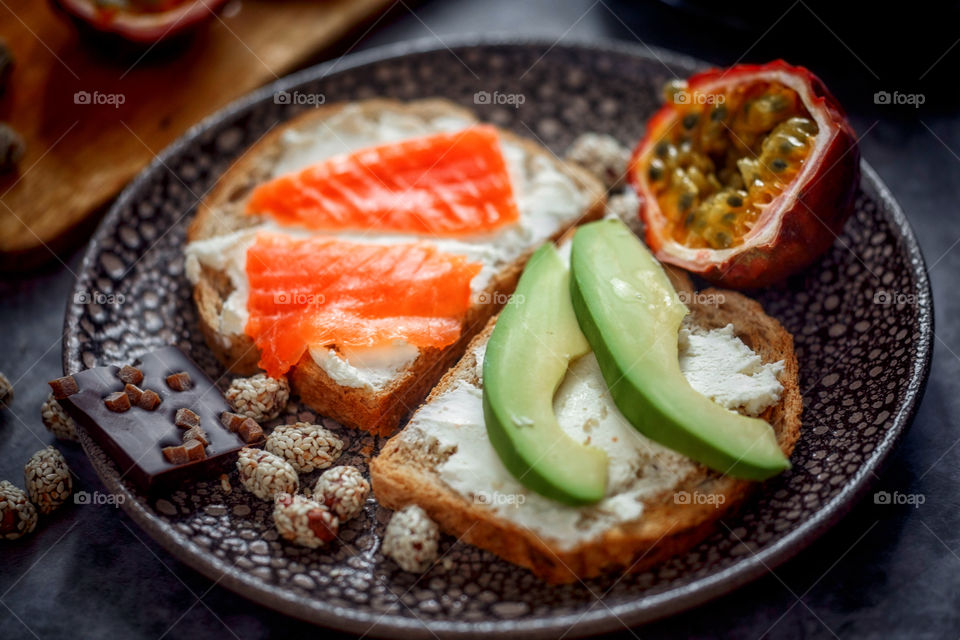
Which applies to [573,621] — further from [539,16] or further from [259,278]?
[539,16]

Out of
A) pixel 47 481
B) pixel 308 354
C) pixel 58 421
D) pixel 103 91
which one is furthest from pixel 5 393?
pixel 103 91

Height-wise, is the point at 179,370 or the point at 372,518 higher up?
the point at 179,370

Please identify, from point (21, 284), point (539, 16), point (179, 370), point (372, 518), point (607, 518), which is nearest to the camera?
point (607, 518)

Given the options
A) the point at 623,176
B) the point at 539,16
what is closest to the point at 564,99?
the point at 623,176

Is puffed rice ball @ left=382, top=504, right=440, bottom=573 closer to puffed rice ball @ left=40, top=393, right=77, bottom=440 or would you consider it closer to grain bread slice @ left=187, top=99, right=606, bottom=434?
grain bread slice @ left=187, top=99, right=606, bottom=434

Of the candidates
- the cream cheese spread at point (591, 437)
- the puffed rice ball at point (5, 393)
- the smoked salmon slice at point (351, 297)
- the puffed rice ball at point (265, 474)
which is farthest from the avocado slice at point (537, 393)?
the puffed rice ball at point (5, 393)

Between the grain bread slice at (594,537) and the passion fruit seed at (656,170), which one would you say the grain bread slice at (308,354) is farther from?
the passion fruit seed at (656,170)

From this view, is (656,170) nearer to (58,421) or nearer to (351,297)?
(351,297)

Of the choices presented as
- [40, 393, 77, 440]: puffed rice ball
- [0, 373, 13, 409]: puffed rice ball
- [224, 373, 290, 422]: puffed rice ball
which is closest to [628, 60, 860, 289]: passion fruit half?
[224, 373, 290, 422]: puffed rice ball

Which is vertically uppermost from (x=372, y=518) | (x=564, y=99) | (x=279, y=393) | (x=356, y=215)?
(x=564, y=99)
